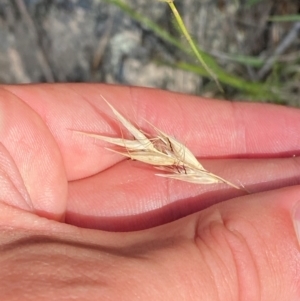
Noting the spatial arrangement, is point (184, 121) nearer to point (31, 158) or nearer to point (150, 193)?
point (150, 193)

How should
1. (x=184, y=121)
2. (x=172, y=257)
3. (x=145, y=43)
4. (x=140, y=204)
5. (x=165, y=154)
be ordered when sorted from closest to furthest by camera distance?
(x=172, y=257) → (x=165, y=154) → (x=140, y=204) → (x=184, y=121) → (x=145, y=43)

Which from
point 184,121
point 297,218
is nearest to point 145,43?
point 184,121

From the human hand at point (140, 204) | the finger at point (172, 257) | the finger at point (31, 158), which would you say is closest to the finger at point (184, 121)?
the human hand at point (140, 204)

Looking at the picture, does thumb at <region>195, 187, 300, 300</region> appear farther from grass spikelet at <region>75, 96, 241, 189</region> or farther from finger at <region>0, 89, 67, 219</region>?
finger at <region>0, 89, 67, 219</region>

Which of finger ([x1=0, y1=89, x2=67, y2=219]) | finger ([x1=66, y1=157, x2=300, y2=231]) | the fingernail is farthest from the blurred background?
the fingernail

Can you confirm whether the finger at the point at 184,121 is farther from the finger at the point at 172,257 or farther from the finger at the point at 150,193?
the finger at the point at 172,257

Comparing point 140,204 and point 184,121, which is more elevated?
point 184,121
